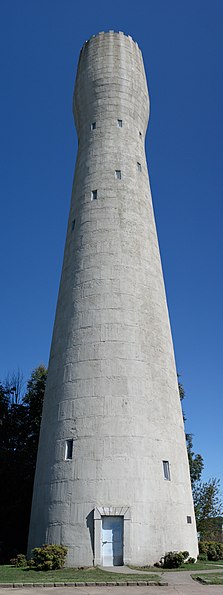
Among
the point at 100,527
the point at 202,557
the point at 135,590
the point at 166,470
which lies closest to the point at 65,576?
the point at 100,527

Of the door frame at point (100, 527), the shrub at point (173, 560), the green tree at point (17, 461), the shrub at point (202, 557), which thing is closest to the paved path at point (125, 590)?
the shrub at point (173, 560)

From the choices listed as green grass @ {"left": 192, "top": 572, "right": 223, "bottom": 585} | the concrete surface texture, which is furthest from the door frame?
the concrete surface texture

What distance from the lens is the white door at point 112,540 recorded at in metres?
21.2

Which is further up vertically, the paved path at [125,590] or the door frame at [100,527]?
the door frame at [100,527]

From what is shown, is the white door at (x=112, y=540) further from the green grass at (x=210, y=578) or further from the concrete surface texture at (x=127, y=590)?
the concrete surface texture at (x=127, y=590)

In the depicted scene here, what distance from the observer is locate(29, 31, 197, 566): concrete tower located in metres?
22.0

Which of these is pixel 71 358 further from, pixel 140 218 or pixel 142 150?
pixel 142 150

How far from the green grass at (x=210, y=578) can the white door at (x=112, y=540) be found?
382 centimetres

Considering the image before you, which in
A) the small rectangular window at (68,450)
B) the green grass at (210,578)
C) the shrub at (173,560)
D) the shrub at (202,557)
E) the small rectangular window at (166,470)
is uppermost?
the small rectangular window at (68,450)

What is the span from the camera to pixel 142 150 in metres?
32.9

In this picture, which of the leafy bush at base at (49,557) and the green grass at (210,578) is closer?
the green grass at (210,578)

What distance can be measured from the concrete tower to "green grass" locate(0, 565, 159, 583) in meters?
1.45

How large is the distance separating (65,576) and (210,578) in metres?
5.09

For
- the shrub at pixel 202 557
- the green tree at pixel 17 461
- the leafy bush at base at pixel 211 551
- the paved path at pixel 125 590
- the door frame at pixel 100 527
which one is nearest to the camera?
the paved path at pixel 125 590
